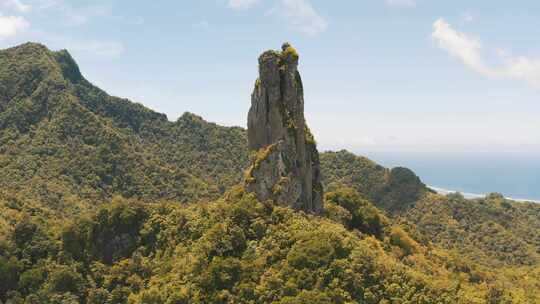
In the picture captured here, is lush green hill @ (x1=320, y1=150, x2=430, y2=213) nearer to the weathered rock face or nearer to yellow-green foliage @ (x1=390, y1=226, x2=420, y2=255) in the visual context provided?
yellow-green foliage @ (x1=390, y1=226, x2=420, y2=255)

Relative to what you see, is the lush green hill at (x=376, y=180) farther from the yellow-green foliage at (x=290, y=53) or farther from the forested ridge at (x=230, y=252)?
the yellow-green foliage at (x=290, y=53)

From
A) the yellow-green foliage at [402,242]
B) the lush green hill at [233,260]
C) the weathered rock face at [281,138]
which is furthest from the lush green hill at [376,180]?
the weathered rock face at [281,138]

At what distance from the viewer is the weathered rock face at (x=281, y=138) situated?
46.9 m

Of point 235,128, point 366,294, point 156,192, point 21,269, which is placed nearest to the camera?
point 366,294

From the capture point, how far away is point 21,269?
50219 millimetres

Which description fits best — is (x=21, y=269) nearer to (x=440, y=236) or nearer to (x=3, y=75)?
(x=440, y=236)

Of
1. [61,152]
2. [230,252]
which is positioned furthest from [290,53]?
[61,152]

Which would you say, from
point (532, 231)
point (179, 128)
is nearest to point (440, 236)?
point (532, 231)

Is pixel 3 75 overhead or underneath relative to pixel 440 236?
overhead

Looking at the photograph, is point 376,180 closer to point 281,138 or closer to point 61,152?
point 61,152

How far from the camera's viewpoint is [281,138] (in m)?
48.1

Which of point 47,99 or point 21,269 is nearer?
point 21,269

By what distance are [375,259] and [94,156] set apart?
3429 inches

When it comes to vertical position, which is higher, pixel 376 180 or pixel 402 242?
pixel 376 180
